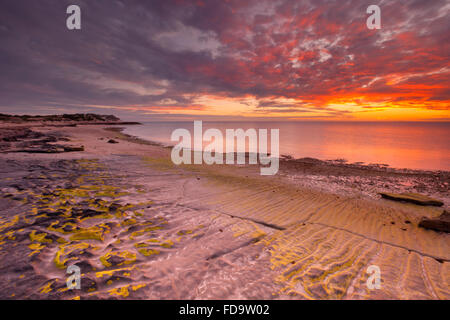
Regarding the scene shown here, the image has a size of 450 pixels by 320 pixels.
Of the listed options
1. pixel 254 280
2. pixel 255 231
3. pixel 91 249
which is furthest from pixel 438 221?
pixel 91 249

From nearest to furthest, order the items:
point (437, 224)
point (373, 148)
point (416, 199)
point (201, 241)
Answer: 1. point (201, 241)
2. point (437, 224)
3. point (416, 199)
4. point (373, 148)

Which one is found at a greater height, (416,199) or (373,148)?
(373,148)

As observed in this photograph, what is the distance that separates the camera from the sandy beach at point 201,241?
3.17 m

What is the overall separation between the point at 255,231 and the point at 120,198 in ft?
15.3

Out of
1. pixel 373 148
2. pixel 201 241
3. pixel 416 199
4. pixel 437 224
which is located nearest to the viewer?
pixel 201 241

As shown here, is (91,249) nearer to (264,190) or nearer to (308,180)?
(264,190)

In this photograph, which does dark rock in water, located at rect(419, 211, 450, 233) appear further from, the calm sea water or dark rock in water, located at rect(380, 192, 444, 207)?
the calm sea water

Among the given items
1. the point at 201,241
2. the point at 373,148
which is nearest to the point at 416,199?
the point at 201,241

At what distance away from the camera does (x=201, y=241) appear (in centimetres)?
454

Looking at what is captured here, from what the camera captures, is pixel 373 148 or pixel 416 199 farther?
pixel 373 148

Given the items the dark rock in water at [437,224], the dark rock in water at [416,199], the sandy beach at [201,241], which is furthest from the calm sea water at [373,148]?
the dark rock in water at [437,224]

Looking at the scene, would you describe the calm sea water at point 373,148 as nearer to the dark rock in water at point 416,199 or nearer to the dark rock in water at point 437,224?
the dark rock in water at point 416,199

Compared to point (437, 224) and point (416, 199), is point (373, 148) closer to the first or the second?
point (416, 199)
